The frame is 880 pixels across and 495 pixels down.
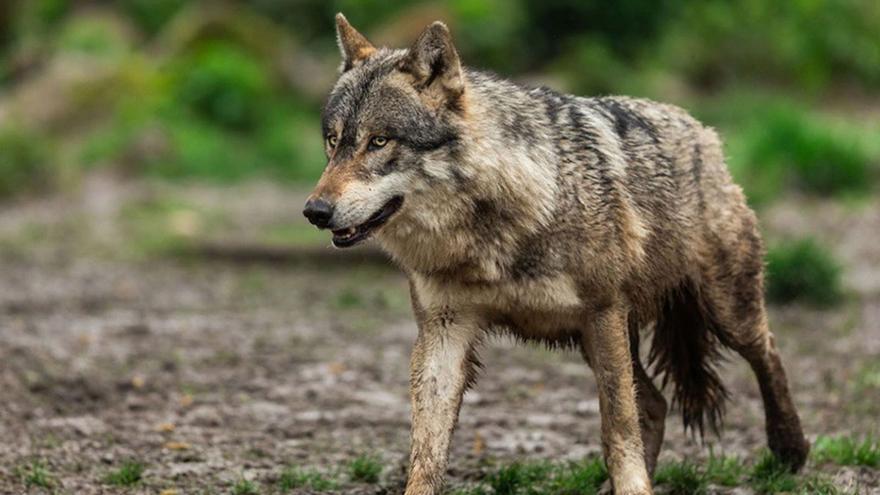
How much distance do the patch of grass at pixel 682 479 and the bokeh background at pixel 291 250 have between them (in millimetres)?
22

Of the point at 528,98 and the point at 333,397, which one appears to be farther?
the point at 333,397

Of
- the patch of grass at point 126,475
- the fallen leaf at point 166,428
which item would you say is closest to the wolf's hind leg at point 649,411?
the patch of grass at point 126,475

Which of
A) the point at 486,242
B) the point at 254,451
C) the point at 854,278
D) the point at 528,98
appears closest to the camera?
the point at 486,242

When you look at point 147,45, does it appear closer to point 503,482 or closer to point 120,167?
point 120,167

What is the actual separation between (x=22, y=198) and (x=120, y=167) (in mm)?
2086

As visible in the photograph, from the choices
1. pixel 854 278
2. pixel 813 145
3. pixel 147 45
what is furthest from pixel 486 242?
pixel 147 45

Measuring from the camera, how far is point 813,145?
16.4m

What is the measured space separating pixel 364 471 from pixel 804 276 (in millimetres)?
5674

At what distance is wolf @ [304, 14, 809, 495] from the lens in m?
5.26

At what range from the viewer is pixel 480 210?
5.38m

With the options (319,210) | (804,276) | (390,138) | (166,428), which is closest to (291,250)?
(804,276)

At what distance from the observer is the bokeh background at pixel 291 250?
276 inches

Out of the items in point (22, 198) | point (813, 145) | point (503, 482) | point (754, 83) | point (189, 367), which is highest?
point (754, 83)

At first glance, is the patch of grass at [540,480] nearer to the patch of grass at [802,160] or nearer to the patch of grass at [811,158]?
the patch of grass at [802,160]
